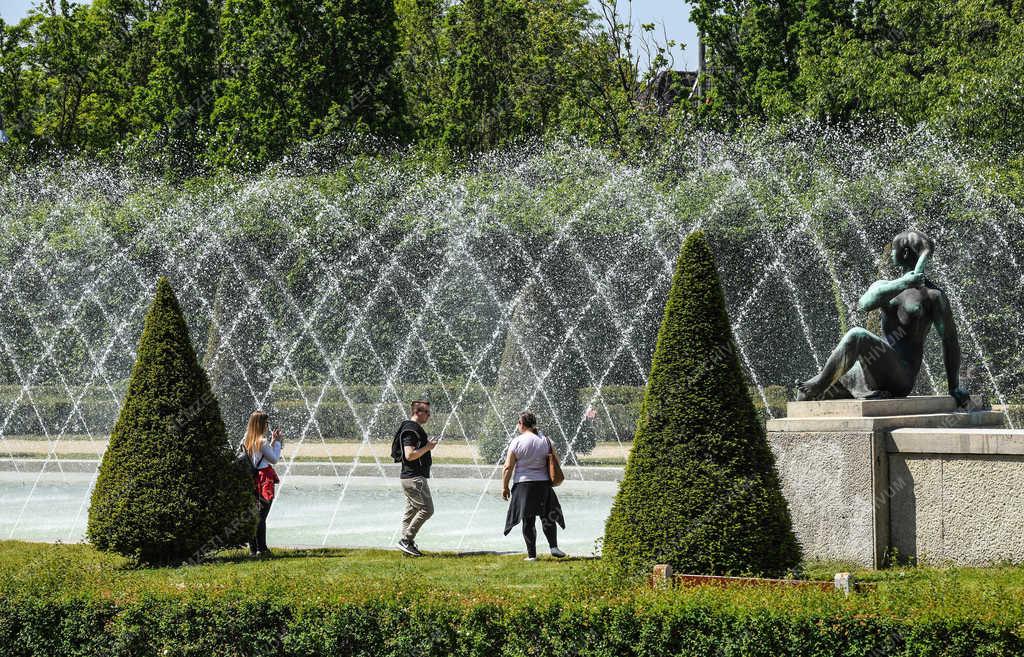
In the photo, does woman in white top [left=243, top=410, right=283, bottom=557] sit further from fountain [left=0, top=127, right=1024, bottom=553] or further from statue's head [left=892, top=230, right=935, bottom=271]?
fountain [left=0, top=127, right=1024, bottom=553]

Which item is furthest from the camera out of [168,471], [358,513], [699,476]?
[358,513]

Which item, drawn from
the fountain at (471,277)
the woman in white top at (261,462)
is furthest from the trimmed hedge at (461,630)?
the fountain at (471,277)

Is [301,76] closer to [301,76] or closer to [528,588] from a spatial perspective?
[301,76]

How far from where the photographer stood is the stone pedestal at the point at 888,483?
8.72 meters

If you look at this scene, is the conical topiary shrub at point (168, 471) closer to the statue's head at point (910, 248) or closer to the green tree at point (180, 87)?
the statue's head at point (910, 248)

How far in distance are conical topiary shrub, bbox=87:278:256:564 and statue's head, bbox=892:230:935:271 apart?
590cm

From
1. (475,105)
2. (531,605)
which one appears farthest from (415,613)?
(475,105)

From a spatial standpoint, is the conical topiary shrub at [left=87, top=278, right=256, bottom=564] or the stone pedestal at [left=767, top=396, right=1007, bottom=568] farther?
the conical topiary shrub at [left=87, top=278, right=256, bottom=564]

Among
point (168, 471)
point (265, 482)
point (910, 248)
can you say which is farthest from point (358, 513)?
point (910, 248)

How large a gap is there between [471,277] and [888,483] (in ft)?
70.3

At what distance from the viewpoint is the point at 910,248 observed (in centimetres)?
1020

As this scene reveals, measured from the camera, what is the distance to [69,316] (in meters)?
32.1

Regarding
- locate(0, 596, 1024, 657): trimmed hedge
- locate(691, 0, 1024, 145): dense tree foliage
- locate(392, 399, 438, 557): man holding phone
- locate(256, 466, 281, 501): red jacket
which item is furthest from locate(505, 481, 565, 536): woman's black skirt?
locate(691, 0, 1024, 145): dense tree foliage

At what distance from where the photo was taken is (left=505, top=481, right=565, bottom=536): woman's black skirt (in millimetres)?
10359
